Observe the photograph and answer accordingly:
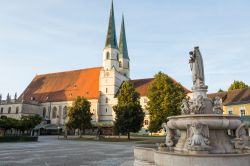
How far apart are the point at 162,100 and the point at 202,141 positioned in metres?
33.1

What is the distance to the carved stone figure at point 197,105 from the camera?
1151cm

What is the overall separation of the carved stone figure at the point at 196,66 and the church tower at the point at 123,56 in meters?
65.1

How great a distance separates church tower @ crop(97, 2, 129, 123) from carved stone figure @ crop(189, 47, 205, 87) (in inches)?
2240

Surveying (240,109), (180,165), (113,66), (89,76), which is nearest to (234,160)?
(180,165)

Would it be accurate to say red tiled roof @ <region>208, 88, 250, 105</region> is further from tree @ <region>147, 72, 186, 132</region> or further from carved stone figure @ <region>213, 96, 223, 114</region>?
carved stone figure @ <region>213, 96, 223, 114</region>

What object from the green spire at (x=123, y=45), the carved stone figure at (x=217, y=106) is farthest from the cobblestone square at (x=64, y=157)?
the green spire at (x=123, y=45)

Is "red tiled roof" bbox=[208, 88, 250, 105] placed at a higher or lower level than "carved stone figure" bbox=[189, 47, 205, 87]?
higher

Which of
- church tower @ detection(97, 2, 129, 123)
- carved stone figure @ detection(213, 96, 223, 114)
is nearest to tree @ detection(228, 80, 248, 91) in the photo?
church tower @ detection(97, 2, 129, 123)

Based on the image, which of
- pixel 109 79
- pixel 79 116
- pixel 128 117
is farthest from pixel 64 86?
pixel 128 117

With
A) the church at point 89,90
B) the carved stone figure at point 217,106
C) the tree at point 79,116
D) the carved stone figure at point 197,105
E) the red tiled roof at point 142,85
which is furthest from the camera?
the church at point 89,90

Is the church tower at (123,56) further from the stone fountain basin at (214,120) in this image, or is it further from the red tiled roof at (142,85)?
the stone fountain basin at (214,120)

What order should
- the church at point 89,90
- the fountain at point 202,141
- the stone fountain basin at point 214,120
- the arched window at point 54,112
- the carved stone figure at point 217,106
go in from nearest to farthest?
1. the fountain at point 202,141
2. the stone fountain basin at point 214,120
3. the carved stone figure at point 217,106
4. the church at point 89,90
5. the arched window at point 54,112

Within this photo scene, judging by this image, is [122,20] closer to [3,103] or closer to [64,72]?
[64,72]

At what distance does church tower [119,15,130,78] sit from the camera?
78500mm
